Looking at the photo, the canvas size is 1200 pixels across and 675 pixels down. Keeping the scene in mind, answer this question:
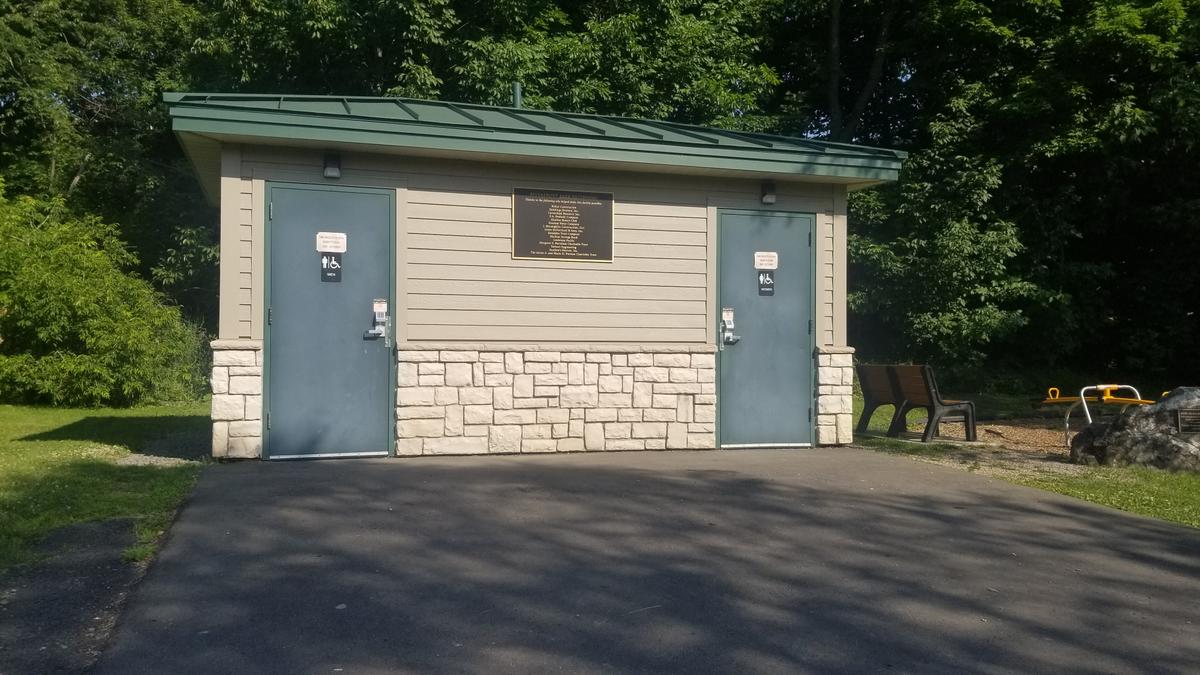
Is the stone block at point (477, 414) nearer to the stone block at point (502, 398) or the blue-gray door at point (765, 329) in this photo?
the stone block at point (502, 398)

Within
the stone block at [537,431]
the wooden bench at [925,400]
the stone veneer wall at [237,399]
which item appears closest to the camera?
the stone veneer wall at [237,399]

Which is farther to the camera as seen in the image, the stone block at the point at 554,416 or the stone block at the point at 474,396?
the stone block at the point at 554,416

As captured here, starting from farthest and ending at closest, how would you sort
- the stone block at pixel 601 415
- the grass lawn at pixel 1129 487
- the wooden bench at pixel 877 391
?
1. the wooden bench at pixel 877 391
2. the stone block at pixel 601 415
3. the grass lawn at pixel 1129 487

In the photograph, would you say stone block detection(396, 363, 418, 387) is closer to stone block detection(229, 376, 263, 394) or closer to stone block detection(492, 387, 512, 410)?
stone block detection(492, 387, 512, 410)

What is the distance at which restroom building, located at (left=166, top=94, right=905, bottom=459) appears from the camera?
355 inches

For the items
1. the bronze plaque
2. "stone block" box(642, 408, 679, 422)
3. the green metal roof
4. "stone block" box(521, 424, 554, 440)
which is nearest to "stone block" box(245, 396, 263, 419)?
the green metal roof

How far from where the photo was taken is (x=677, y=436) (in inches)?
404

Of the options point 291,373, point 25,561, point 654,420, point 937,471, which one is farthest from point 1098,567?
point 291,373

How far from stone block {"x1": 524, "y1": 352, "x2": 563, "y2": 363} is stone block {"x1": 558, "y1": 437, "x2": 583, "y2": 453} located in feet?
2.48

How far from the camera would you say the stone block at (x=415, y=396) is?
9398 mm

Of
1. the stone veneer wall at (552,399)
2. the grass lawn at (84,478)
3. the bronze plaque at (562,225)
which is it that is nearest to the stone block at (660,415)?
the stone veneer wall at (552,399)

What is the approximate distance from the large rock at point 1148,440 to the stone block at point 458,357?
5.80 m

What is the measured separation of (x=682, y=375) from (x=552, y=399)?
1306 mm

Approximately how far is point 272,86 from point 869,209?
11963mm
